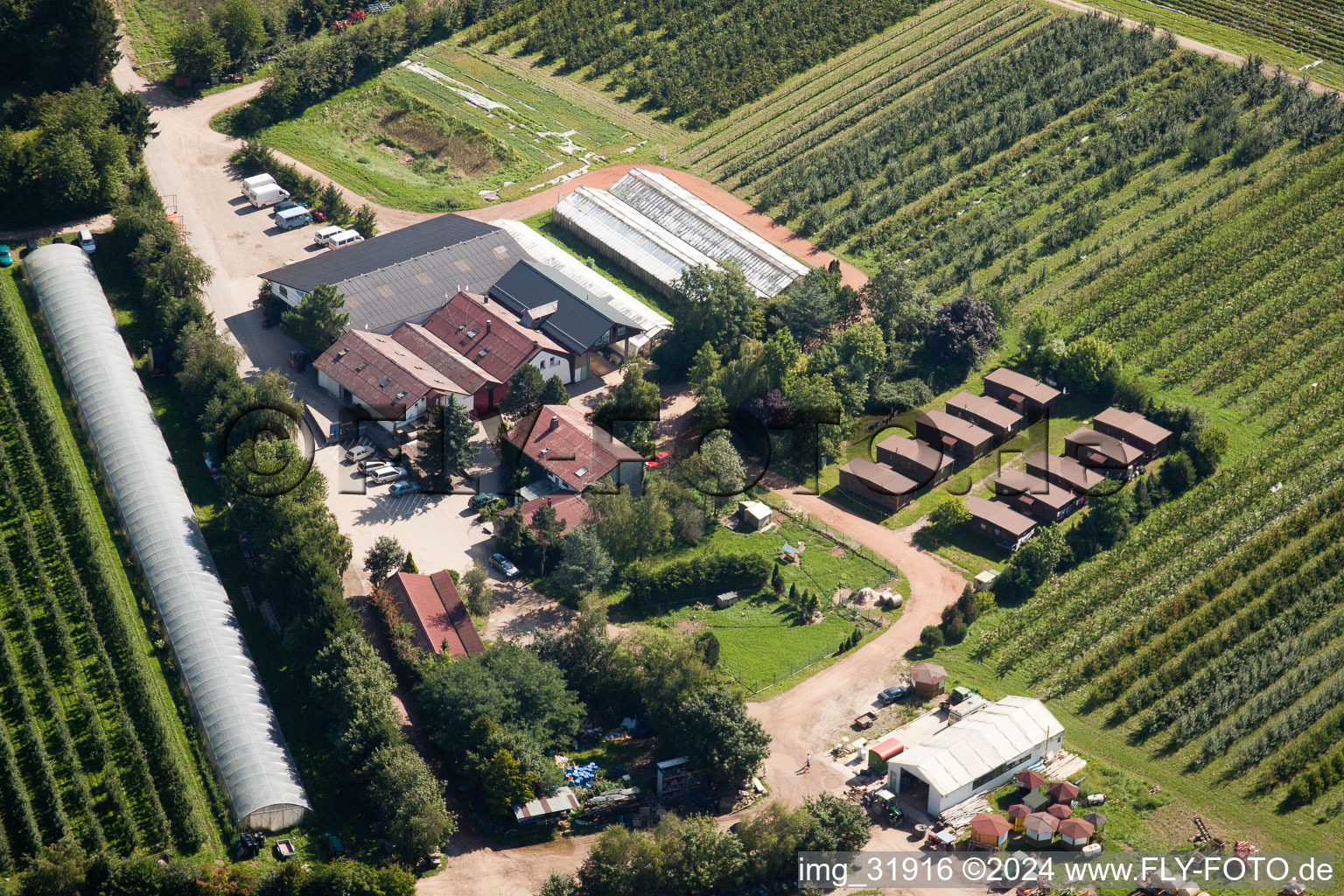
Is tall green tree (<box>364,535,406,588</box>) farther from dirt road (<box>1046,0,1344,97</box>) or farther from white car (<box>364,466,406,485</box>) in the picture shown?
dirt road (<box>1046,0,1344,97</box>)

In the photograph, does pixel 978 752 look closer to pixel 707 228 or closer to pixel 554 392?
pixel 554 392

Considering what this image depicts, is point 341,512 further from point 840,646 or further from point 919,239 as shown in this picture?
point 919,239

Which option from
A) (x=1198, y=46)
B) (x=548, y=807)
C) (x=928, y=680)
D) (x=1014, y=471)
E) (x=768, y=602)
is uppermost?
(x=1198, y=46)

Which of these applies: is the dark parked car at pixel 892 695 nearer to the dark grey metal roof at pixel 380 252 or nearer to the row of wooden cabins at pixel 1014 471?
the row of wooden cabins at pixel 1014 471

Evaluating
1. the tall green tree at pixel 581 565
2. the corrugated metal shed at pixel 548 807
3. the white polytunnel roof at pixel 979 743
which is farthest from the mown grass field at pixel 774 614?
the corrugated metal shed at pixel 548 807

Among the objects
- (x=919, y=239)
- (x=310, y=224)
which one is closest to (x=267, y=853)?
(x=310, y=224)

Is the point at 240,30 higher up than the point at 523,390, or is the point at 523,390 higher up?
the point at 240,30

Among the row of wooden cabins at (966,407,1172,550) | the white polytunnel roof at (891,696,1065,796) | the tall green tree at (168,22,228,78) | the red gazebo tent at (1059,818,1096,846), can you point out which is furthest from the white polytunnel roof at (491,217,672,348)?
Answer: the red gazebo tent at (1059,818,1096,846)

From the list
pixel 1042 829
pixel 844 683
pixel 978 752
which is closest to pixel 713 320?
pixel 844 683
